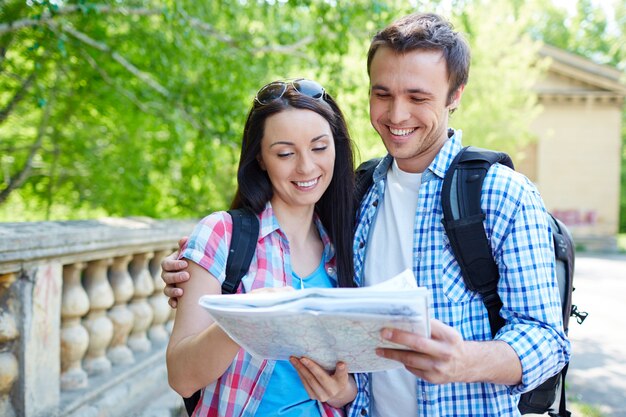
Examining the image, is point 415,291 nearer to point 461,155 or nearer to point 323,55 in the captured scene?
point 461,155

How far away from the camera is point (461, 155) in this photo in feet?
6.86

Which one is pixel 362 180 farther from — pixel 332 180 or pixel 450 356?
pixel 450 356

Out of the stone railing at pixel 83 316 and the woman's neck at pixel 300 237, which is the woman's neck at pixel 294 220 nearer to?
the woman's neck at pixel 300 237

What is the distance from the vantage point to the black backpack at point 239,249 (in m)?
2.02

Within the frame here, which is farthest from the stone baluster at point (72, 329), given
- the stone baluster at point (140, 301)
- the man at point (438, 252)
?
the man at point (438, 252)

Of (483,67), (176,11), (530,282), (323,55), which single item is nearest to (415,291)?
(530,282)

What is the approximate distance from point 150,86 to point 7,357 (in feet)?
14.9

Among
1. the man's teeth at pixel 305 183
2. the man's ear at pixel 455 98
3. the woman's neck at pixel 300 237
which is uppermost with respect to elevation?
the man's ear at pixel 455 98

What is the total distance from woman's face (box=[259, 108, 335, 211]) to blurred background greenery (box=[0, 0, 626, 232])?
2579 mm

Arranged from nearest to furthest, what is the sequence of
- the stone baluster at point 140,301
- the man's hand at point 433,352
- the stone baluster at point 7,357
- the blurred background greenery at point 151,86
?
1. the man's hand at point 433,352
2. the stone baluster at point 7,357
3. the stone baluster at point 140,301
4. the blurred background greenery at point 151,86

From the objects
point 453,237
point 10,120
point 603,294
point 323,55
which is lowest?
point 603,294

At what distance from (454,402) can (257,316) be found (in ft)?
2.98

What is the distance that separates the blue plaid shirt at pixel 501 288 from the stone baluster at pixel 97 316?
191 centimetres

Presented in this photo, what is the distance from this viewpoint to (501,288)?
190 cm
